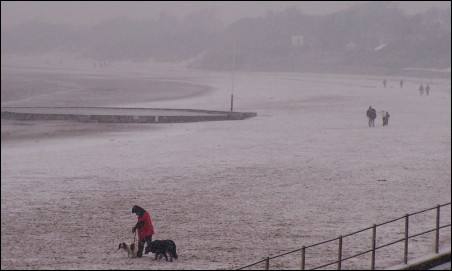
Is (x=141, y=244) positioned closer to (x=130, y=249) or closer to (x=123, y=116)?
(x=130, y=249)

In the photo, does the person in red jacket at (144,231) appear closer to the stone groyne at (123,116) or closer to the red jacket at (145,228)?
the red jacket at (145,228)

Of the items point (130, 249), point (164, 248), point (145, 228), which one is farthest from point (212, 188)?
point (164, 248)

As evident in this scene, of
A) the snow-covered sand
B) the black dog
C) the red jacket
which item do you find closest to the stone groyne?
the snow-covered sand

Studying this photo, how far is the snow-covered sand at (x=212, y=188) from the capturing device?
1244cm

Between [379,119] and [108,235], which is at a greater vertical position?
[379,119]

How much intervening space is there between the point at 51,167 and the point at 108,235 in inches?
303

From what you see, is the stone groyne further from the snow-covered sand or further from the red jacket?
the red jacket

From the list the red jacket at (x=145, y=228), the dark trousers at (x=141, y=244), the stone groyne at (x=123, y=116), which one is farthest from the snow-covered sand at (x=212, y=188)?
the stone groyne at (x=123, y=116)

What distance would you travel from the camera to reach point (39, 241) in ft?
41.7

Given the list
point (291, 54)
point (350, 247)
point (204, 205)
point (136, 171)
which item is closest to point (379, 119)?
point (136, 171)

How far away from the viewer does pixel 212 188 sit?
17906 mm

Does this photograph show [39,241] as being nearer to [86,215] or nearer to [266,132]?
[86,215]

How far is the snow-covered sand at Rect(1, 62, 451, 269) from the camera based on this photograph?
40.8 feet

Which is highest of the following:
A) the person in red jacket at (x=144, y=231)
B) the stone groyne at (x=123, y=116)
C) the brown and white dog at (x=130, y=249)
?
the stone groyne at (x=123, y=116)
